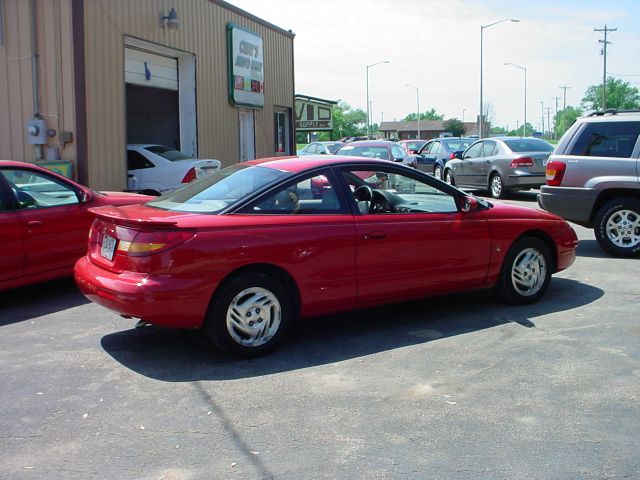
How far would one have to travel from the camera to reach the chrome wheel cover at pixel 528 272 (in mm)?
6492

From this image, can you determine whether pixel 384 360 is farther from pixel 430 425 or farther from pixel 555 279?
pixel 555 279

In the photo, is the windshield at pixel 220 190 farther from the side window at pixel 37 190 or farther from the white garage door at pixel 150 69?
the white garage door at pixel 150 69

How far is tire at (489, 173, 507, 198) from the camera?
668 inches

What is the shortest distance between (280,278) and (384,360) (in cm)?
97

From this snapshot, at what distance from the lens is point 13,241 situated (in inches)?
259

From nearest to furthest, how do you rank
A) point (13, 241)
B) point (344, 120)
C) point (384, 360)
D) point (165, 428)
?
point (165, 428), point (384, 360), point (13, 241), point (344, 120)

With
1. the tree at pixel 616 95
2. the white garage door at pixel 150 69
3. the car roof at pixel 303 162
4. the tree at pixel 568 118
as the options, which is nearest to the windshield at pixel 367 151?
the white garage door at pixel 150 69

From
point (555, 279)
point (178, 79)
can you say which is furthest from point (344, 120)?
point (555, 279)

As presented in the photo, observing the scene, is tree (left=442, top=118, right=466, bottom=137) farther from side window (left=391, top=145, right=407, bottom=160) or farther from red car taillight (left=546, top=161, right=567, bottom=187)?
red car taillight (left=546, top=161, right=567, bottom=187)

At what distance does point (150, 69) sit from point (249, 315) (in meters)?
10.8

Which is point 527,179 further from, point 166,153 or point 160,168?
point 160,168

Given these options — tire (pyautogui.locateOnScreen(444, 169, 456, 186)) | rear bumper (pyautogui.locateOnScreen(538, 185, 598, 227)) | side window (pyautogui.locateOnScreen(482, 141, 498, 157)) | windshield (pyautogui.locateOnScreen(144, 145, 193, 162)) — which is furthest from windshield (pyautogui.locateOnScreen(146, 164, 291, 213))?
tire (pyautogui.locateOnScreen(444, 169, 456, 186))

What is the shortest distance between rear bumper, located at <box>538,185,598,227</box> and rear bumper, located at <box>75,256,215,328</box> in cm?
599

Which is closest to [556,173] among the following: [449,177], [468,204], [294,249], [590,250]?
[590,250]
